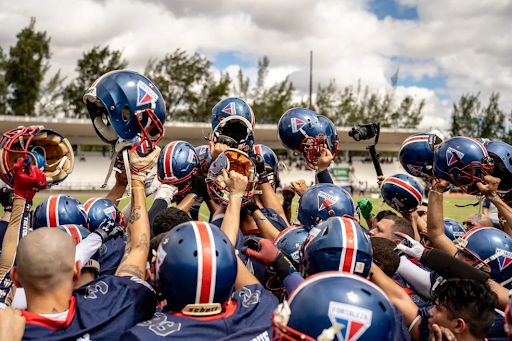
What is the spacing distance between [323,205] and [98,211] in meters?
2.67

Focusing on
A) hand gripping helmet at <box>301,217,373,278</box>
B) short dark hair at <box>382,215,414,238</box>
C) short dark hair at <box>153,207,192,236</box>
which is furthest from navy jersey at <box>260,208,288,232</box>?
hand gripping helmet at <box>301,217,373,278</box>

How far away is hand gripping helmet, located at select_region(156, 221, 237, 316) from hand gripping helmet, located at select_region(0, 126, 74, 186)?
5.47ft

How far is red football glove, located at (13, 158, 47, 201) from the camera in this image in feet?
10.4

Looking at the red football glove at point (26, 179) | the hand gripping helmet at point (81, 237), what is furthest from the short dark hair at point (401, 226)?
the red football glove at point (26, 179)

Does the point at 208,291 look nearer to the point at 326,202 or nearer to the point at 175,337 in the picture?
the point at 175,337

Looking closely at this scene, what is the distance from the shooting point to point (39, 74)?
4703cm

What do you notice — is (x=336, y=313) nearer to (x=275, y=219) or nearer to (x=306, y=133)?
(x=275, y=219)

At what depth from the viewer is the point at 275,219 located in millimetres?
4727

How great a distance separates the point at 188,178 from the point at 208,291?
2852 mm

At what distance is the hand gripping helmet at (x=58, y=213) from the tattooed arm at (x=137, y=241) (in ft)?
5.42

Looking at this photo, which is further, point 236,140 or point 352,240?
point 236,140

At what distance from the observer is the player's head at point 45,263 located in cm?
228

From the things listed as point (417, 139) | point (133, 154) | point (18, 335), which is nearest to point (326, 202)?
point (133, 154)

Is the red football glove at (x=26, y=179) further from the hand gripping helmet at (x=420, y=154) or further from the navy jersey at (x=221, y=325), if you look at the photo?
the hand gripping helmet at (x=420, y=154)
